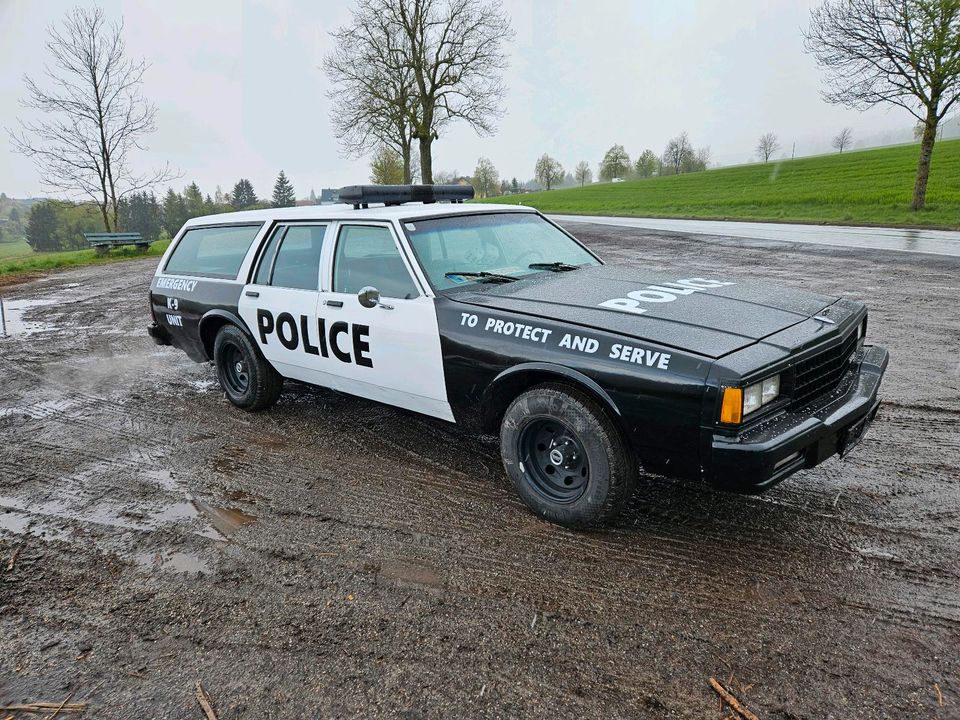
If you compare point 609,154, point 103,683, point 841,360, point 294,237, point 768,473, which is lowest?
point 103,683

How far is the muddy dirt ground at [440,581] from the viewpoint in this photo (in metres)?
2.32

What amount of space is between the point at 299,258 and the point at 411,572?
2.64 m

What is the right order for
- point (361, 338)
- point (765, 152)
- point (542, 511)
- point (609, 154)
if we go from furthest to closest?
point (765, 152), point (609, 154), point (361, 338), point (542, 511)

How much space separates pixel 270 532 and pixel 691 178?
61170 millimetres

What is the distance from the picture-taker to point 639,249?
16.3 metres

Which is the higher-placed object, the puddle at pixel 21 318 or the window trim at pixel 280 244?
the window trim at pixel 280 244

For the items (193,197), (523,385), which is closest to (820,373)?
(523,385)

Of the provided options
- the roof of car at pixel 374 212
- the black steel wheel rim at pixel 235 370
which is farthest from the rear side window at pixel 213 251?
the black steel wheel rim at pixel 235 370

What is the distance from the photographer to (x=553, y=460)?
336 centimetres

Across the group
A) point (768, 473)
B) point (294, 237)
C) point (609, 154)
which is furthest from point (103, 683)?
point (609, 154)

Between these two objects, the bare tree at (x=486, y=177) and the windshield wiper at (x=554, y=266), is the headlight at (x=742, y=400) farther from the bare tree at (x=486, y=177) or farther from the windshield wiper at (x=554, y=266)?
the bare tree at (x=486, y=177)

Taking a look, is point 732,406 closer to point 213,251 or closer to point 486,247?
point 486,247

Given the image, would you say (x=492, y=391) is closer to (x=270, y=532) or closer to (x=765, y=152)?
(x=270, y=532)

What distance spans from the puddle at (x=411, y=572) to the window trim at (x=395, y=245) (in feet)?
5.04
